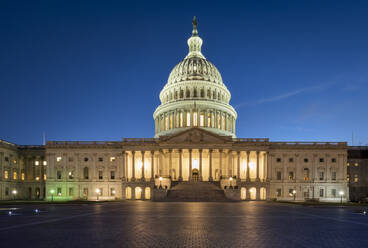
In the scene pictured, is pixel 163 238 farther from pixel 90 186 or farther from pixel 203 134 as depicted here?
pixel 90 186

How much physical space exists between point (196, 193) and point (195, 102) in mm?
38486

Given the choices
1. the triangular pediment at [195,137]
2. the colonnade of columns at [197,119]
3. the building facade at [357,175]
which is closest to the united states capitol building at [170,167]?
the triangular pediment at [195,137]

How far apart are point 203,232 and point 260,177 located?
6625 centimetres

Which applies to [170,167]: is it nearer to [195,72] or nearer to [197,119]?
[197,119]

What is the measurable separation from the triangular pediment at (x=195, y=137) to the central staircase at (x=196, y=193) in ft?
39.4

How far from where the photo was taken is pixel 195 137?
261 feet

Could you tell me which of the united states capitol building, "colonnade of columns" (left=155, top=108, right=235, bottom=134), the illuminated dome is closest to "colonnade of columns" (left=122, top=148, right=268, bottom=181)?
the united states capitol building

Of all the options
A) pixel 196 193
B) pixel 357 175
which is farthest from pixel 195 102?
pixel 357 175

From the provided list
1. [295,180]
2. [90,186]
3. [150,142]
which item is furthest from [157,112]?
[295,180]

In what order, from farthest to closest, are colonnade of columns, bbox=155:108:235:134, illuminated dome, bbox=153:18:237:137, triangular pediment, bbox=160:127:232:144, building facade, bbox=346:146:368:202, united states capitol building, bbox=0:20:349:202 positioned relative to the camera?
illuminated dome, bbox=153:18:237:137
colonnade of columns, bbox=155:108:235:134
building facade, bbox=346:146:368:202
united states capitol building, bbox=0:20:349:202
triangular pediment, bbox=160:127:232:144

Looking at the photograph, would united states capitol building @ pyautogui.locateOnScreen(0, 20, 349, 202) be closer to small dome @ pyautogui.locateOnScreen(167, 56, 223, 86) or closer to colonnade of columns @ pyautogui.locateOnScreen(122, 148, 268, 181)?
colonnade of columns @ pyautogui.locateOnScreen(122, 148, 268, 181)

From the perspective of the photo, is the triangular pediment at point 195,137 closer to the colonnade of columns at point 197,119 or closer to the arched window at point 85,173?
the colonnade of columns at point 197,119

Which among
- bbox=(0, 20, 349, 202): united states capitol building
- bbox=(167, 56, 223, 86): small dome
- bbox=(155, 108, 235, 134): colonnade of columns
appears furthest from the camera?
bbox=(167, 56, 223, 86): small dome

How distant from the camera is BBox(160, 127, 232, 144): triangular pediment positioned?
260ft
